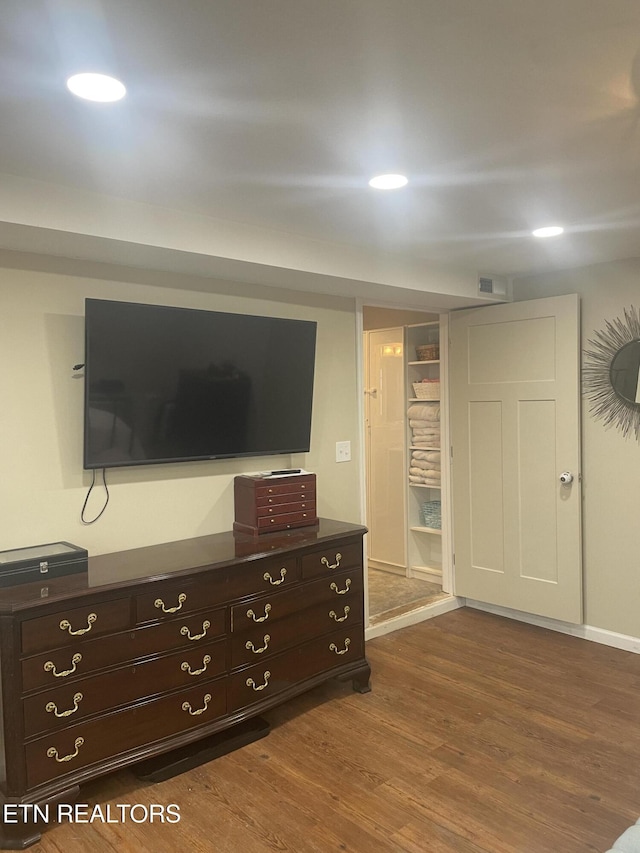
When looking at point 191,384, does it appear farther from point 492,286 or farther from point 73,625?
point 492,286

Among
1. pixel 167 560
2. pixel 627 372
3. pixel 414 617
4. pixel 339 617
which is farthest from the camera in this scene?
pixel 414 617

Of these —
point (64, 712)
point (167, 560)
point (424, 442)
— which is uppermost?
point (424, 442)

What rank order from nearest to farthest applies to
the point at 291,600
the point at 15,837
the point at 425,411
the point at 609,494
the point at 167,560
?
the point at 15,837 → the point at 167,560 → the point at 291,600 → the point at 609,494 → the point at 425,411

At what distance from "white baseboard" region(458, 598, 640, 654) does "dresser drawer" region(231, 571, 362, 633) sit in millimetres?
1559

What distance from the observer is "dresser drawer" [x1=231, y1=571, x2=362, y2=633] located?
2.82 m

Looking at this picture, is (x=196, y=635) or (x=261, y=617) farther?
(x=261, y=617)

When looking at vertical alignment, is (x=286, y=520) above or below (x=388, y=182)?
below

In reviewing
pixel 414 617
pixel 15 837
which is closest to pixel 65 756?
pixel 15 837

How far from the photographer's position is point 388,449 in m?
5.41

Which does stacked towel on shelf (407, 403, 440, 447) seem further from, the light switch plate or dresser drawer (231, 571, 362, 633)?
dresser drawer (231, 571, 362, 633)

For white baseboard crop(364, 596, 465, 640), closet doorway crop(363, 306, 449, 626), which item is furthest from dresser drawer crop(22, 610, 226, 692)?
closet doorway crop(363, 306, 449, 626)

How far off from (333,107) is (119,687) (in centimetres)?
209

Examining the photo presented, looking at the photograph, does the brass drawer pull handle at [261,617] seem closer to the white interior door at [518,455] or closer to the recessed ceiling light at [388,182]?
the recessed ceiling light at [388,182]

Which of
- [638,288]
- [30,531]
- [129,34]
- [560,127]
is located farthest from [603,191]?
Result: [30,531]
